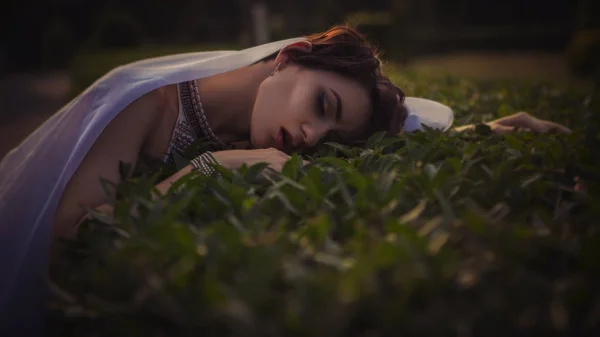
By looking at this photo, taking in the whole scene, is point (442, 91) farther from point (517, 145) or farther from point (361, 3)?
point (361, 3)

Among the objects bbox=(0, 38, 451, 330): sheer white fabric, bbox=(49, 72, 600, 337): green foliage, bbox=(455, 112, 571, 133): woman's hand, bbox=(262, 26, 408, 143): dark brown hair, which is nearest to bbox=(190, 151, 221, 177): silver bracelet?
bbox=(49, 72, 600, 337): green foliage

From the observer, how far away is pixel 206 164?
169cm

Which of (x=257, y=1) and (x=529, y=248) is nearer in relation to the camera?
(x=529, y=248)

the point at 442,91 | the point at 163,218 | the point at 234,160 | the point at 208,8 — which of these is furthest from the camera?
the point at 208,8

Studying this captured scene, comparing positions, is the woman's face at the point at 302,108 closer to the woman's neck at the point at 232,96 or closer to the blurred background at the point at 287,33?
the woman's neck at the point at 232,96

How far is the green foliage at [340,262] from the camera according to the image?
32.2 inches

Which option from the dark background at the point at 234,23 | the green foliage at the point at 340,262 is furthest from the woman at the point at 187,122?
the dark background at the point at 234,23

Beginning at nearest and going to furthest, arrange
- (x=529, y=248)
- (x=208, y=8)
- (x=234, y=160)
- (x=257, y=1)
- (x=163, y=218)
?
(x=529, y=248) → (x=163, y=218) → (x=234, y=160) → (x=257, y=1) → (x=208, y=8)

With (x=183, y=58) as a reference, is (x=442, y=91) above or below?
below

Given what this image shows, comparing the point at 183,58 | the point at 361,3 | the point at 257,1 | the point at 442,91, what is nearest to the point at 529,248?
the point at 183,58

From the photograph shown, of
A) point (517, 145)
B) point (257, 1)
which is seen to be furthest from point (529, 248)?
point (257, 1)

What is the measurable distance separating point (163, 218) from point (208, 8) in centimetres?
3043

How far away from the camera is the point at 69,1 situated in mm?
27375

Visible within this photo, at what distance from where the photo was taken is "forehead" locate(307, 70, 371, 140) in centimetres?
218
